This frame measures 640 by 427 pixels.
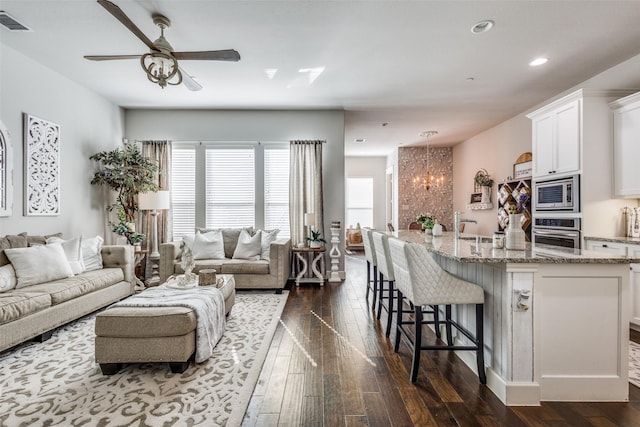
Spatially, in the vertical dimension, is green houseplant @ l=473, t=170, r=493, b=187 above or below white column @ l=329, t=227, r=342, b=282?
above

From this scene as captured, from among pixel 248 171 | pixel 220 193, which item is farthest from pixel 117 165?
pixel 248 171

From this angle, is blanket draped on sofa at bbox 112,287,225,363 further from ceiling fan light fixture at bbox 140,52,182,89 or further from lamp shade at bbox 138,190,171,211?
lamp shade at bbox 138,190,171,211

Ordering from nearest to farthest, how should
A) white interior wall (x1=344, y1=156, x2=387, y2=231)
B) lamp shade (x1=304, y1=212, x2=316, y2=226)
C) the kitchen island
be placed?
1. the kitchen island
2. lamp shade (x1=304, y1=212, x2=316, y2=226)
3. white interior wall (x1=344, y1=156, x2=387, y2=231)

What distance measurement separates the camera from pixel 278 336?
2984mm

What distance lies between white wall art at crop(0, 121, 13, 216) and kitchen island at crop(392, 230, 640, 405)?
14.9 feet

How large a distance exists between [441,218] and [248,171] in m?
5.51

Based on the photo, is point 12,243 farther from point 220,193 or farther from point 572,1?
point 572,1

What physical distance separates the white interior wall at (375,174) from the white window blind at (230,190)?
489 centimetres

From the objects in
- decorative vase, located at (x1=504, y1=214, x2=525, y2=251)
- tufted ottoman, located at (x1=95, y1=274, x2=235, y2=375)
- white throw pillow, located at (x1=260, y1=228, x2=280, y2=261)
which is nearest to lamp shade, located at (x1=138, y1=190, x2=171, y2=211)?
white throw pillow, located at (x1=260, y1=228, x2=280, y2=261)

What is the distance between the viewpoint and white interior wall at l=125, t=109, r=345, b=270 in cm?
547

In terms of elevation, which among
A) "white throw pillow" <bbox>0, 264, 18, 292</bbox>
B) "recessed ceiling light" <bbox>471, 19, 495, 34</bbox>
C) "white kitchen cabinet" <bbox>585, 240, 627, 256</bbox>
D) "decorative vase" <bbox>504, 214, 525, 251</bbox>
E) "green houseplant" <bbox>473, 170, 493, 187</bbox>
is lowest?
"white throw pillow" <bbox>0, 264, 18, 292</bbox>

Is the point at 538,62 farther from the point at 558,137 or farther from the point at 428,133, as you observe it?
the point at 428,133

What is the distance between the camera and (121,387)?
2.10 m

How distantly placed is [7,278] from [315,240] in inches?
143
